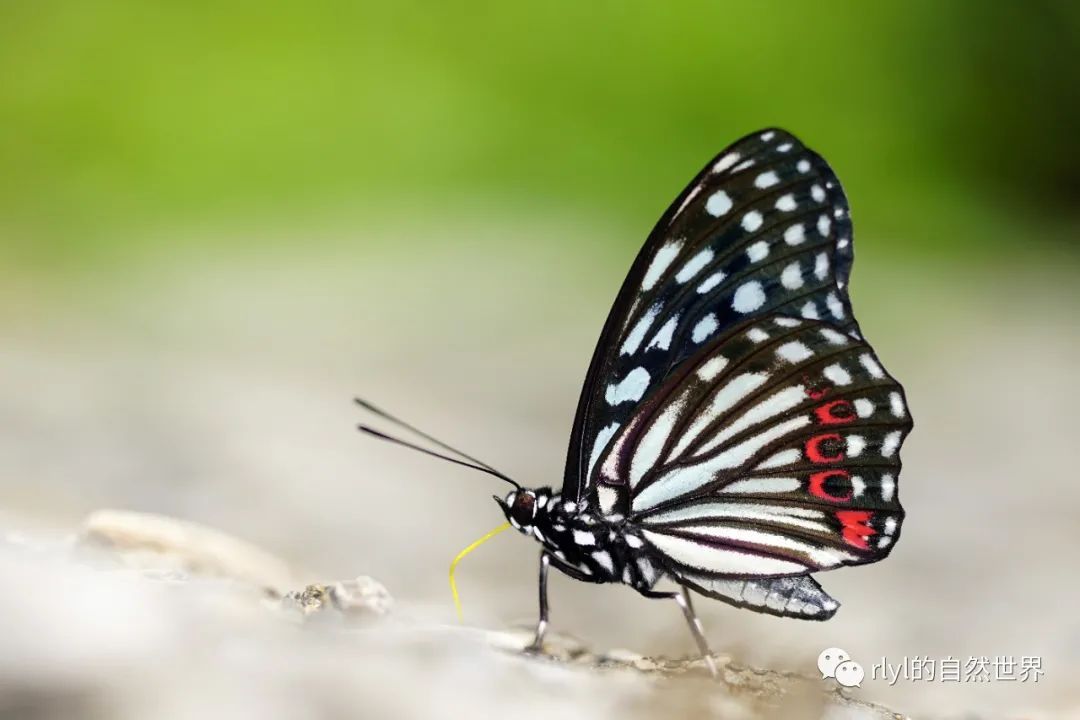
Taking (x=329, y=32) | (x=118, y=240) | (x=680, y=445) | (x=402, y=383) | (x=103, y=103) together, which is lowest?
(x=680, y=445)

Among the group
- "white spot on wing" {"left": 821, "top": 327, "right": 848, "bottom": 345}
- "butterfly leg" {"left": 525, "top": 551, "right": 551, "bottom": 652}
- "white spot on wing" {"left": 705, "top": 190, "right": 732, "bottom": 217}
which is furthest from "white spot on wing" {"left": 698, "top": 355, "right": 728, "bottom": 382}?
"butterfly leg" {"left": 525, "top": 551, "right": 551, "bottom": 652}

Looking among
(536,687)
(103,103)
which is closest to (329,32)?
(103,103)

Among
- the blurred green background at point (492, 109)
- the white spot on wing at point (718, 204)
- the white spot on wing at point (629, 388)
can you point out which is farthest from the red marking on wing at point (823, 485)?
the blurred green background at point (492, 109)

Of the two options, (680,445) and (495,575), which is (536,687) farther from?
(495,575)

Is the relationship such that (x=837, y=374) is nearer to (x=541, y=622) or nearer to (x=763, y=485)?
(x=763, y=485)

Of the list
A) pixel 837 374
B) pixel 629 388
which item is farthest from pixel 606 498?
pixel 837 374

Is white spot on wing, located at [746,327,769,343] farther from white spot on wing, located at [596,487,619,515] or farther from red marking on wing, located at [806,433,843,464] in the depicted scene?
white spot on wing, located at [596,487,619,515]
